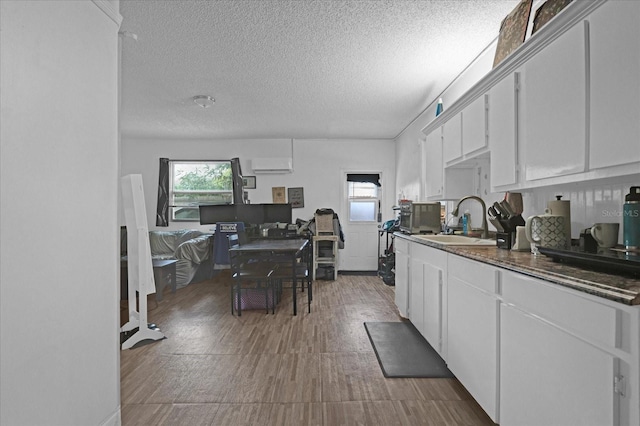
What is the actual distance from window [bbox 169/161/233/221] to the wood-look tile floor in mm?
3107

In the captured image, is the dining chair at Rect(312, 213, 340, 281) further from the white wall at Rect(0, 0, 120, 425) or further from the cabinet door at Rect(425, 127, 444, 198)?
the white wall at Rect(0, 0, 120, 425)

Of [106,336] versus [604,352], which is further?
[106,336]

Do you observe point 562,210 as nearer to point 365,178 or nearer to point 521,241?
point 521,241

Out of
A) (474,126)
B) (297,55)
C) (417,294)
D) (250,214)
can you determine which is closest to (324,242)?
(250,214)

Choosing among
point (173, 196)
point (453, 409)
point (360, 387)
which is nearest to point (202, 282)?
point (173, 196)

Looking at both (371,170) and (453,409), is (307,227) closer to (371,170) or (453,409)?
(371,170)

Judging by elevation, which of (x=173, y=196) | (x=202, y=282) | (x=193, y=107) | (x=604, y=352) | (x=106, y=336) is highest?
(x=193, y=107)

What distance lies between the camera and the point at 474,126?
2645 mm

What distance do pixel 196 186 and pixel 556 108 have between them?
20.1 ft

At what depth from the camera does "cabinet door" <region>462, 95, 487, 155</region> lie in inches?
97.9

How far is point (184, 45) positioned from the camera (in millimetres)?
2930

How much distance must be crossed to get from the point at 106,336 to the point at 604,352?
2.11m

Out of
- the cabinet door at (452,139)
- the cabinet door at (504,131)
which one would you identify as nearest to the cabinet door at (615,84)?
the cabinet door at (504,131)

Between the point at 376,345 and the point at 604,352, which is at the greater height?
the point at 604,352
